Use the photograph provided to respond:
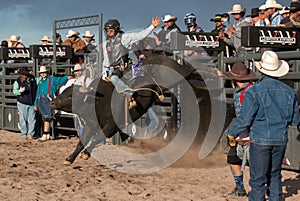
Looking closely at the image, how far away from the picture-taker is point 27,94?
39.6 ft

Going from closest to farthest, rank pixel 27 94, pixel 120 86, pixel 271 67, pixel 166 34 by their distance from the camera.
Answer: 1. pixel 271 67
2. pixel 120 86
3. pixel 166 34
4. pixel 27 94

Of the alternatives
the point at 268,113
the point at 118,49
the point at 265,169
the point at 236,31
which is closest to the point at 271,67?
the point at 268,113

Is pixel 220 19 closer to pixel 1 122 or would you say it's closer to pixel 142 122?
pixel 142 122

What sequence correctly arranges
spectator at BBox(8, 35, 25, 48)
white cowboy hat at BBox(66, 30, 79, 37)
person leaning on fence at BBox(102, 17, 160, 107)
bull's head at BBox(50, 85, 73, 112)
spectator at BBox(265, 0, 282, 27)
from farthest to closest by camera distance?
spectator at BBox(8, 35, 25, 48) → white cowboy hat at BBox(66, 30, 79, 37) → spectator at BBox(265, 0, 282, 27) → bull's head at BBox(50, 85, 73, 112) → person leaning on fence at BBox(102, 17, 160, 107)

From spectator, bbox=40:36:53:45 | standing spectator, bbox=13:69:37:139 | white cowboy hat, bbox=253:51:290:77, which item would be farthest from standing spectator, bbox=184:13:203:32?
spectator, bbox=40:36:53:45

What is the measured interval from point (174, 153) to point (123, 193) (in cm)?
282

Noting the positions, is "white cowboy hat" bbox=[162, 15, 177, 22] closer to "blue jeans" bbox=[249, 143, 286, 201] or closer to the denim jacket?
the denim jacket

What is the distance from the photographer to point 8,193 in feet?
20.7

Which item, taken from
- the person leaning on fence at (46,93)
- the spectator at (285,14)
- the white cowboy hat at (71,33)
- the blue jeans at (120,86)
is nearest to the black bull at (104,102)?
the blue jeans at (120,86)

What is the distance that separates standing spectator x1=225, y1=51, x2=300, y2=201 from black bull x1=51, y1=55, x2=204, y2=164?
359cm

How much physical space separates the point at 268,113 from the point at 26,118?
8604 millimetres

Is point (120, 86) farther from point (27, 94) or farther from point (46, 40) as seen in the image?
point (46, 40)

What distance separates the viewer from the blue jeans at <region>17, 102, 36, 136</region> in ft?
39.7

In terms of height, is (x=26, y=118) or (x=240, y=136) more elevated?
(x=240, y=136)
